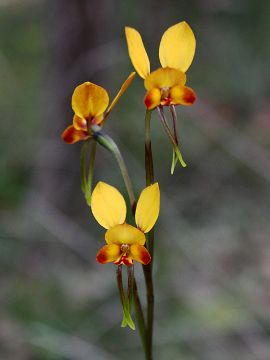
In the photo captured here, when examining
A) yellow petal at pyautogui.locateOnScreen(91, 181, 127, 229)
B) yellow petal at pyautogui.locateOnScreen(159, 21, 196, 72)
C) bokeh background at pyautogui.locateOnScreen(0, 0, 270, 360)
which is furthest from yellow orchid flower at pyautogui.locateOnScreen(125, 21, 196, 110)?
bokeh background at pyautogui.locateOnScreen(0, 0, 270, 360)

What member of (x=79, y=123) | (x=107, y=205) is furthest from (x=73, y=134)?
(x=107, y=205)

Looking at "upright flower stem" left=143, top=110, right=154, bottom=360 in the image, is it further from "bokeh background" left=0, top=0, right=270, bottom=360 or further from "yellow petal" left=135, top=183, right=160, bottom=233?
"bokeh background" left=0, top=0, right=270, bottom=360

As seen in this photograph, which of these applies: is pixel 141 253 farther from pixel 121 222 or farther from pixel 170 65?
pixel 170 65

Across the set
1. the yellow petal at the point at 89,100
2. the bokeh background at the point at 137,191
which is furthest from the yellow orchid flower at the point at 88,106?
the bokeh background at the point at 137,191

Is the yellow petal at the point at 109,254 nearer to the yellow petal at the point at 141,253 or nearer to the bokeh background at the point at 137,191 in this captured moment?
the yellow petal at the point at 141,253

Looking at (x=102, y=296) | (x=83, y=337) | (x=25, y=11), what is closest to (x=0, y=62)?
(x=25, y=11)

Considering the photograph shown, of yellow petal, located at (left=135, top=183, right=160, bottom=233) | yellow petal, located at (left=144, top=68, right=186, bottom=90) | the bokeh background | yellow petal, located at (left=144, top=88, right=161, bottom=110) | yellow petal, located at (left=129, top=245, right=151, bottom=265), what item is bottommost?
yellow petal, located at (left=129, top=245, right=151, bottom=265)

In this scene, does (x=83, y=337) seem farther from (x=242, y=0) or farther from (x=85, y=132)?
(x=242, y=0)
